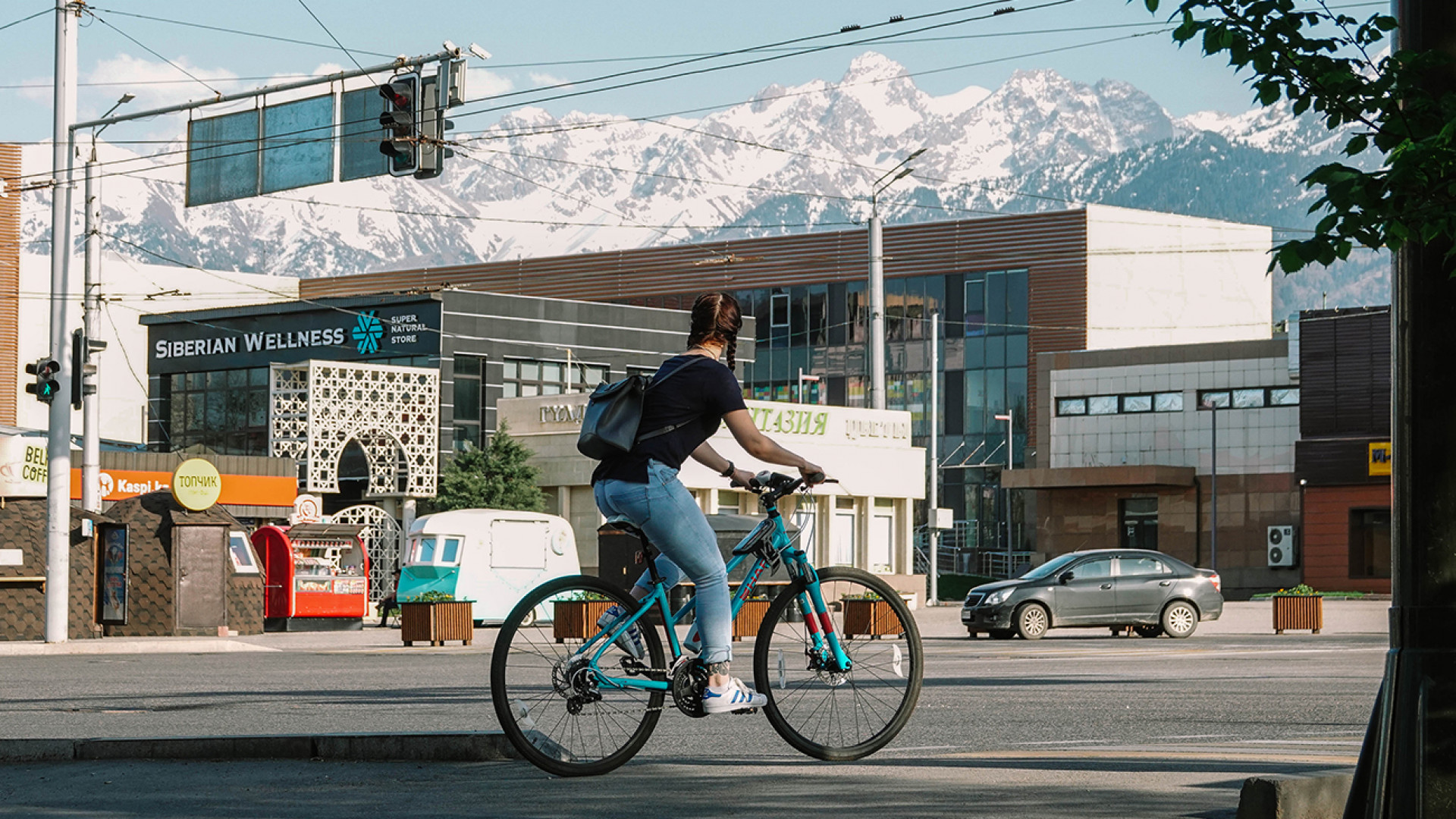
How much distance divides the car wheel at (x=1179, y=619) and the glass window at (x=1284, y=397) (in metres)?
40.0

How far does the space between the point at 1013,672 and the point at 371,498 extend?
39.9 m

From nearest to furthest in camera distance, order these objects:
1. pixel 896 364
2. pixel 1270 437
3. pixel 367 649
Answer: pixel 367 649 → pixel 1270 437 → pixel 896 364

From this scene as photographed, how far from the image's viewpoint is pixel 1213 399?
70438 millimetres

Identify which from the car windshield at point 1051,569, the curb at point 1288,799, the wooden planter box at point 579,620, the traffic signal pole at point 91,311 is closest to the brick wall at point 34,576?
the traffic signal pole at point 91,311

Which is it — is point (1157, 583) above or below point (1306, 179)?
below

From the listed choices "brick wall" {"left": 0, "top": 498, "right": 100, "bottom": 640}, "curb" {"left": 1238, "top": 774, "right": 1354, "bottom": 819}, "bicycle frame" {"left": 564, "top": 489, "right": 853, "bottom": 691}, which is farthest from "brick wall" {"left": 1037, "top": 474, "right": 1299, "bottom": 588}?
"curb" {"left": 1238, "top": 774, "right": 1354, "bottom": 819}

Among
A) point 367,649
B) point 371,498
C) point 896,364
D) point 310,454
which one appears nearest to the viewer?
point 367,649

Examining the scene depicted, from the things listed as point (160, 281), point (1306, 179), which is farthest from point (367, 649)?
point (160, 281)

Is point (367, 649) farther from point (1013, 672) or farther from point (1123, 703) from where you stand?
point (1123, 703)

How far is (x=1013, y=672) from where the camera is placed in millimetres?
17656

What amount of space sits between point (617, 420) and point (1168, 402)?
2623 inches

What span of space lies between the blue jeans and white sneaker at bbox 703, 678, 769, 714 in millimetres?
122

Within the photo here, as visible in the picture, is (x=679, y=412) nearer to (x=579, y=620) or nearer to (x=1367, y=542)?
(x=579, y=620)

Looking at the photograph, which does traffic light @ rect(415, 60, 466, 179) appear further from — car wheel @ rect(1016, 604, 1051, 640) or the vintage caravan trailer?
the vintage caravan trailer
